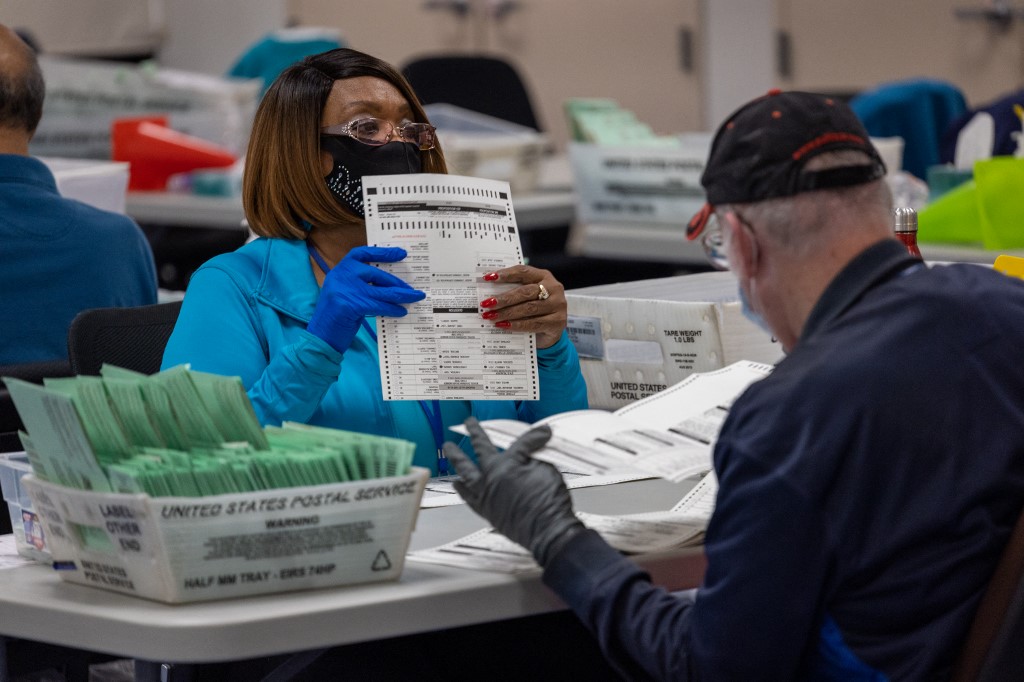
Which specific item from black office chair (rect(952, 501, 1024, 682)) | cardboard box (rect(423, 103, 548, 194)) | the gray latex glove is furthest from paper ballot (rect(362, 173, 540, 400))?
cardboard box (rect(423, 103, 548, 194))

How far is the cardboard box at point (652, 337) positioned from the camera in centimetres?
220

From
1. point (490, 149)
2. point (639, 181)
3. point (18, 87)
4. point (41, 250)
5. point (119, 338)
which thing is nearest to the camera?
point (119, 338)

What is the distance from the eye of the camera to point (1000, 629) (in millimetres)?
1288

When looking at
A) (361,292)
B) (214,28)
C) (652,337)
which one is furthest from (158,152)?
(361,292)

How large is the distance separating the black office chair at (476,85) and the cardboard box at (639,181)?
179 cm

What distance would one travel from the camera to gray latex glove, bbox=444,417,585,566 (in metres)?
1.42

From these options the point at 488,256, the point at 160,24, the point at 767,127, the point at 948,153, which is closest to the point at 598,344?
the point at 488,256

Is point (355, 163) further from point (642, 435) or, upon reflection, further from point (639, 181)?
point (639, 181)

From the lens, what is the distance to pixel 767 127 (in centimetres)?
139

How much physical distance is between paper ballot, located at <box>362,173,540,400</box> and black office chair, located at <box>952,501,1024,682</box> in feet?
2.33

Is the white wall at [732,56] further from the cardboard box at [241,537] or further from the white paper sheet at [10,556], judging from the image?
the cardboard box at [241,537]

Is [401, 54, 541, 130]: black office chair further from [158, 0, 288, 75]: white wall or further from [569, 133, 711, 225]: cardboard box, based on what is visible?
[569, 133, 711, 225]: cardboard box

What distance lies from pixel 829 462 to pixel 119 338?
1320mm

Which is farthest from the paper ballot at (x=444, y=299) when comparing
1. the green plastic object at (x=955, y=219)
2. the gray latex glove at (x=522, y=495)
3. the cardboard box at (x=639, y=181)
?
the cardboard box at (x=639, y=181)
